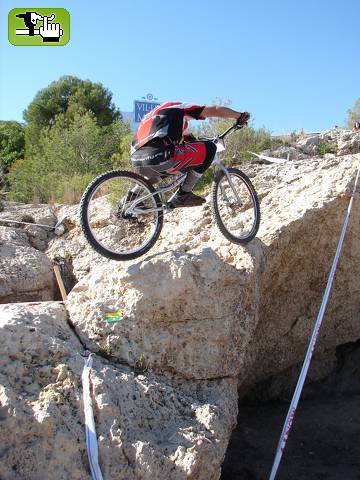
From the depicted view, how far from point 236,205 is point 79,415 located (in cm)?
308

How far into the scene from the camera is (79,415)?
330 centimetres

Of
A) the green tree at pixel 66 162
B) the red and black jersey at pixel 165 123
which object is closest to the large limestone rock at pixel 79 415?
the red and black jersey at pixel 165 123

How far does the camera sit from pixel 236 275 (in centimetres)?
461

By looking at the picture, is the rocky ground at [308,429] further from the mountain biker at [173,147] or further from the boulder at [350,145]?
the boulder at [350,145]

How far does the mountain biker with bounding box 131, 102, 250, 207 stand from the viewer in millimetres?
4770

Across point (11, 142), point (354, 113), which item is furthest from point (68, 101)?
point (354, 113)

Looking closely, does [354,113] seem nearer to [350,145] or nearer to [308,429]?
[350,145]

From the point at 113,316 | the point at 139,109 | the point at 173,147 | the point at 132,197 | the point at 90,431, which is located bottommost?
the point at 90,431

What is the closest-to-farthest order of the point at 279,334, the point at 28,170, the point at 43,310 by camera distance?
the point at 43,310
the point at 279,334
the point at 28,170

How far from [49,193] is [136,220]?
27.1ft

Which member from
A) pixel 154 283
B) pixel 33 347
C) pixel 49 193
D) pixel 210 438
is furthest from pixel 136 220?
pixel 49 193

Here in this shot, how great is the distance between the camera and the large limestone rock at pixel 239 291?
414 cm

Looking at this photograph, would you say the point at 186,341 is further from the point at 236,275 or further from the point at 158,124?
the point at 158,124

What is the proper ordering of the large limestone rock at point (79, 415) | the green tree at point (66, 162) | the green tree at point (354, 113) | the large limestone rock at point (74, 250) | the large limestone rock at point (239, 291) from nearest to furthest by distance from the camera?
1. the large limestone rock at point (79, 415)
2. the large limestone rock at point (239, 291)
3. the large limestone rock at point (74, 250)
4. the green tree at point (66, 162)
5. the green tree at point (354, 113)
